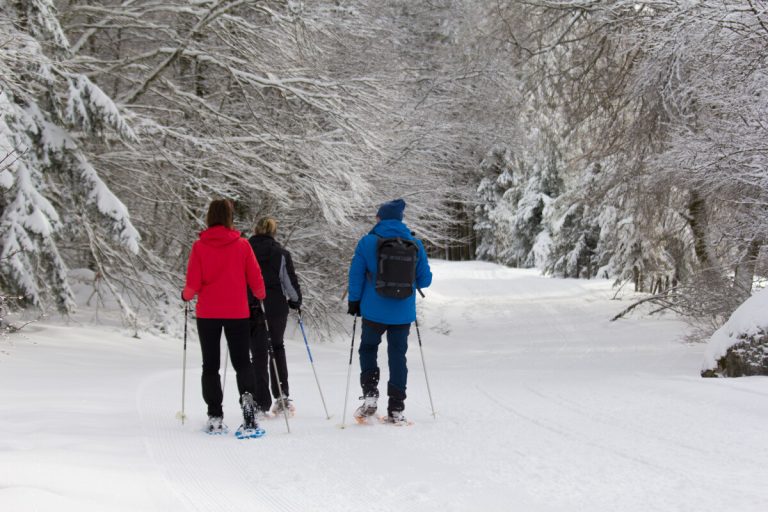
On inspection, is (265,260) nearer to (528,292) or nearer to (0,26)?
(0,26)

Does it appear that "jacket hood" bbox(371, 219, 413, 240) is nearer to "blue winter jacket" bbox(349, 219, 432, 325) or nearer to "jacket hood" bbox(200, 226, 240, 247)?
"blue winter jacket" bbox(349, 219, 432, 325)

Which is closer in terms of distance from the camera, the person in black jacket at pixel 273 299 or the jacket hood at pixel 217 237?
the jacket hood at pixel 217 237

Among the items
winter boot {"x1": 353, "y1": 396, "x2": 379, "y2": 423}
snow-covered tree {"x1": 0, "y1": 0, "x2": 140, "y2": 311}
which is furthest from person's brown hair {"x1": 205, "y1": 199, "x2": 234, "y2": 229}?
snow-covered tree {"x1": 0, "y1": 0, "x2": 140, "y2": 311}

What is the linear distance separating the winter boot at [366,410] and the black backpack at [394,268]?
2.91 feet

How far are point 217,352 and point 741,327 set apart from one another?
563 cm

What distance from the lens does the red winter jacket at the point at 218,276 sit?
6.25m

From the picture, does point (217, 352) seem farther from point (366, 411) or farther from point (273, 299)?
point (366, 411)

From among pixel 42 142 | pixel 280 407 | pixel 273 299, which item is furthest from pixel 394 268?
pixel 42 142

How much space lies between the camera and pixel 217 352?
20.9 feet

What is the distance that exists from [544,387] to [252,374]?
3.79 metres

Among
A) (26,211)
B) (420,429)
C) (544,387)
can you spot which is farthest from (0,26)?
(544,387)

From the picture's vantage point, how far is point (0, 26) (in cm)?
930

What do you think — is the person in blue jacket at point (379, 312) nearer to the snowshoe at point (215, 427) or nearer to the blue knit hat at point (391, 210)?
the blue knit hat at point (391, 210)

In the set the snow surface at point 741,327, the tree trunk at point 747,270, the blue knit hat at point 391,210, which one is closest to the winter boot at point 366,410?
the blue knit hat at point 391,210
